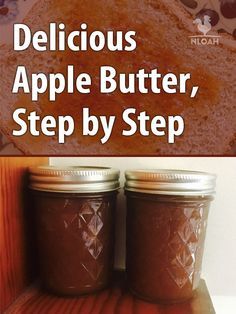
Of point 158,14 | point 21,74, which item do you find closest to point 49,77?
point 21,74

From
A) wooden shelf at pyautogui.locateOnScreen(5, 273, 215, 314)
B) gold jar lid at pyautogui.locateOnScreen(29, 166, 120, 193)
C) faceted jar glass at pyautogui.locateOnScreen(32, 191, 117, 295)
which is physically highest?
gold jar lid at pyautogui.locateOnScreen(29, 166, 120, 193)

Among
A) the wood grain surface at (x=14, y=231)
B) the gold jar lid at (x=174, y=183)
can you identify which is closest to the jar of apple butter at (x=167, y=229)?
the gold jar lid at (x=174, y=183)

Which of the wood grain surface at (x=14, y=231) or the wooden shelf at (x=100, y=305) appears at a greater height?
the wood grain surface at (x=14, y=231)

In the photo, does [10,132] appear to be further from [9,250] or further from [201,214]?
[201,214]

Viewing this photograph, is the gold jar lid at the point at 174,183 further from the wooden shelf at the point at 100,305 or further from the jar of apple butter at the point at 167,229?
the wooden shelf at the point at 100,305

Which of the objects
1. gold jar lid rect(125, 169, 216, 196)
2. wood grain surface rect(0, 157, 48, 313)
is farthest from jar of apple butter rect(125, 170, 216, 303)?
wood grain surface rect(0, 157, 48, 313)

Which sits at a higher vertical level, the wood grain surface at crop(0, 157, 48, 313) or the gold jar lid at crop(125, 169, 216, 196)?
the gold jar lid at crop(125, 169, 216, 196)

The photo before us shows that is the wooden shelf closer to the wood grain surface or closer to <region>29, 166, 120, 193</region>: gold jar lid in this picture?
the wood grain surface
